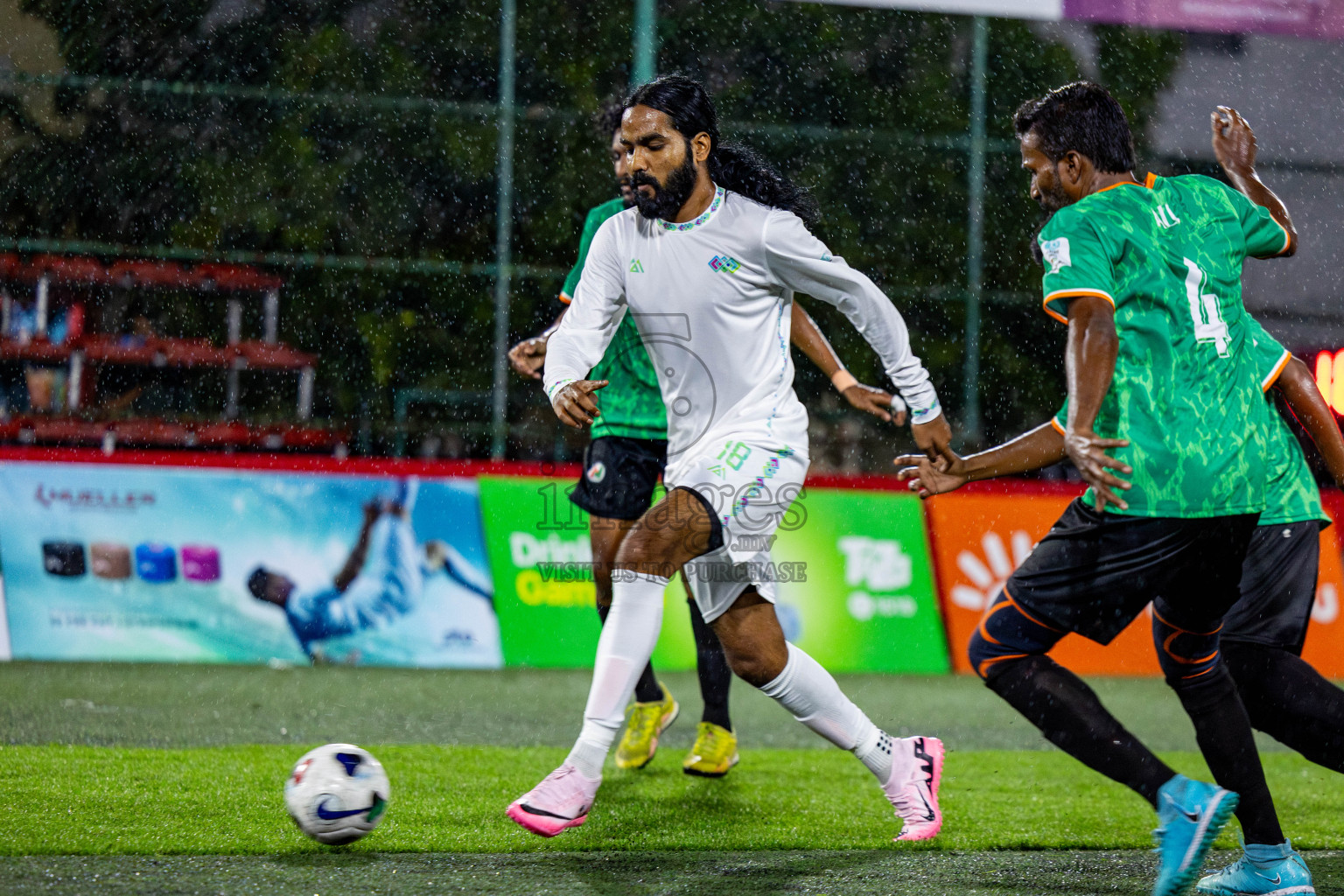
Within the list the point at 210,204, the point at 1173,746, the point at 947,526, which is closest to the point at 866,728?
the point at 1173,746

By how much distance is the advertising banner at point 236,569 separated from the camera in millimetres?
7527

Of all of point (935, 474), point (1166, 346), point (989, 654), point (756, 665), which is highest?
point (1166, 346)

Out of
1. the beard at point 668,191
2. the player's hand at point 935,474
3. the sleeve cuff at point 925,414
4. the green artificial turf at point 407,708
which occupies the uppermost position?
the beard at point 668,191

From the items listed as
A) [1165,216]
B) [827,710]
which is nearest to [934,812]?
[827,710]

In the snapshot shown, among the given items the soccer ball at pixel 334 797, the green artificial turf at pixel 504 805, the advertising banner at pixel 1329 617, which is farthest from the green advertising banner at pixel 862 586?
the soccer ball at pixel 334 797

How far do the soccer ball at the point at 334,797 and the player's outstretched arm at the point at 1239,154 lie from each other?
2.72 meters

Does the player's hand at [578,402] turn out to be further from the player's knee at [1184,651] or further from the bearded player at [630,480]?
the player's knee at [1184,651]

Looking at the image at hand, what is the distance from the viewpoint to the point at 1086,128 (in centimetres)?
316

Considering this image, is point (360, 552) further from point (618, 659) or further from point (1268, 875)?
point (1268, 875)

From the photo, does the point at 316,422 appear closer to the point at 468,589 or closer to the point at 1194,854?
the point at 468,589

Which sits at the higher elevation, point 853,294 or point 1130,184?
point 1130,184

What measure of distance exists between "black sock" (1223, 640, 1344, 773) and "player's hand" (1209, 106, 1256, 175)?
4.25 ft

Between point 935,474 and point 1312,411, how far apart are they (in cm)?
103

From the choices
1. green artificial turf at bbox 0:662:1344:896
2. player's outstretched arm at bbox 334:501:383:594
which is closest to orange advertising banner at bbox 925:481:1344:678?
green artificial turf at bbox 0:662:1344:896
